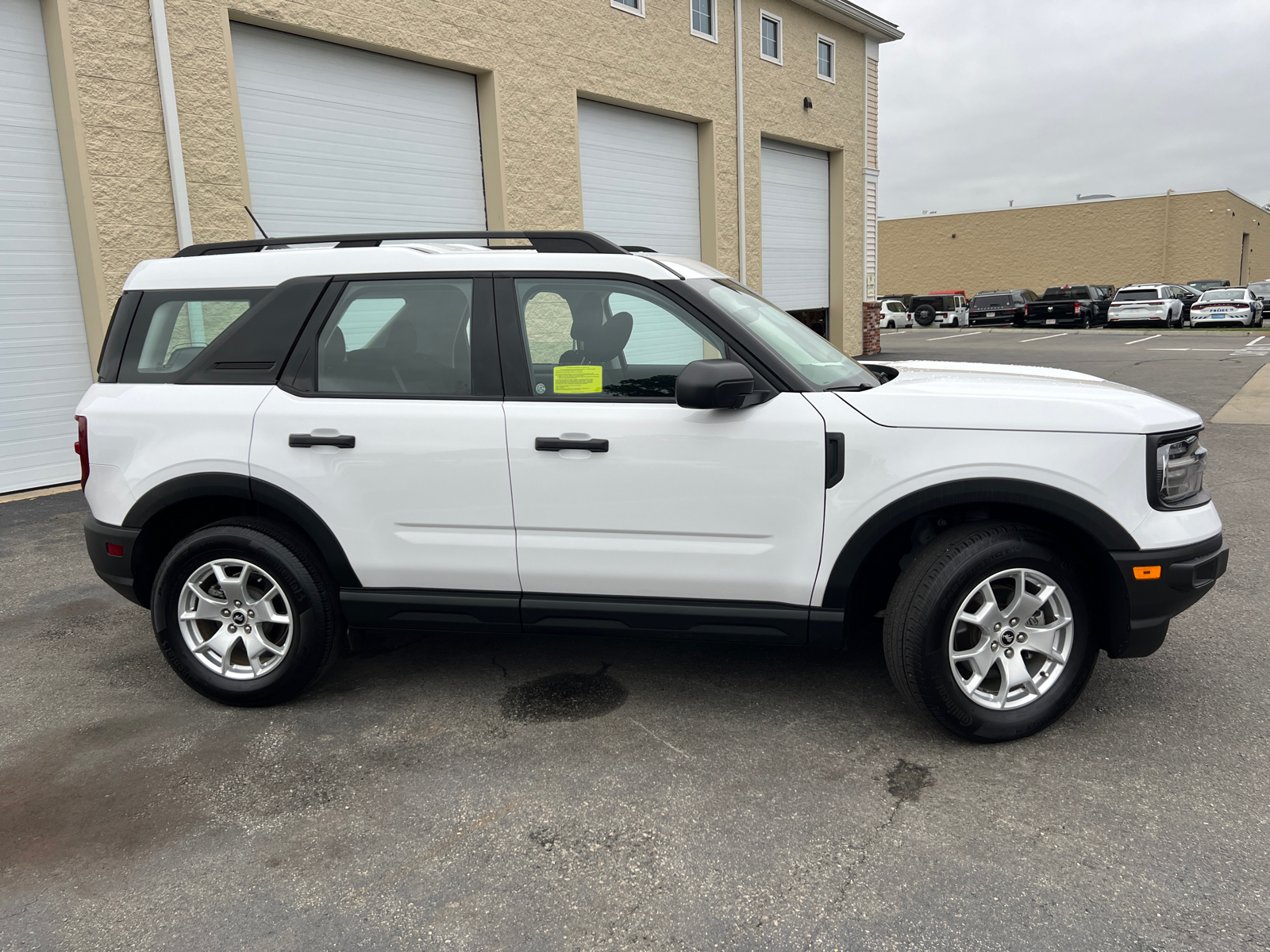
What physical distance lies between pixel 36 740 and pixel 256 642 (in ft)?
2.98

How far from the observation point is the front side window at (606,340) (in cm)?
343

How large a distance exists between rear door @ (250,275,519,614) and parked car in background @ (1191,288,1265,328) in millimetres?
36846

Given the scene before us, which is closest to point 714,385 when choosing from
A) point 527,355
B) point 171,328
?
point 527,355

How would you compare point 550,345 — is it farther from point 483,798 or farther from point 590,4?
point 590,4


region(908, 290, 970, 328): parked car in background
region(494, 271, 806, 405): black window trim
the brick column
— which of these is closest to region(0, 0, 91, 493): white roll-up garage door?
region(494, 271, 806, 405): black window trim

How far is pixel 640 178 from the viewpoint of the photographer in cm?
1409

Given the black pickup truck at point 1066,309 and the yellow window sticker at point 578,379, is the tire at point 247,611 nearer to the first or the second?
the yellow window sticker at point 578,379

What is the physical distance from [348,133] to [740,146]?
306 inches

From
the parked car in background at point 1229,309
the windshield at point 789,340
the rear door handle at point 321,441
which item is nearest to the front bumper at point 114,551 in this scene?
the rear door handle at point 321,441

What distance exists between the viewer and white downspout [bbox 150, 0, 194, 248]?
8234 mm

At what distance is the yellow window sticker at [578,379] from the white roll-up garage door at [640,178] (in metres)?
9.93

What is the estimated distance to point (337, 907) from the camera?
254 centimetres

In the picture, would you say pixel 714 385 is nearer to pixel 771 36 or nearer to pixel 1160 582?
pixel 1160 582

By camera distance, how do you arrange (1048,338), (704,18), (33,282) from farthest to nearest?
(1048,338) < (704,18) < (33,282)
